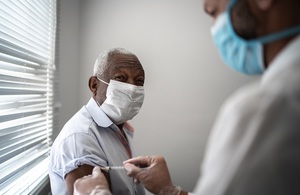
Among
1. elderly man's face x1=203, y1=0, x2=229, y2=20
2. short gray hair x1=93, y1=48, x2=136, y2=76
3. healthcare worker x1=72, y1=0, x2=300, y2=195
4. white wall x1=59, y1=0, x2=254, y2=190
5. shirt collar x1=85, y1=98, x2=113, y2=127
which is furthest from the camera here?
white wall x1=59, y1=0, x2=254, y2=190

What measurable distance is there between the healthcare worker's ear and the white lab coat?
0.45 ft

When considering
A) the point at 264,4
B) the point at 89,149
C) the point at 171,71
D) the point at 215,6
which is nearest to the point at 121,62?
the point at 89,149

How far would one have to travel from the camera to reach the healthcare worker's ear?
501 millimetres

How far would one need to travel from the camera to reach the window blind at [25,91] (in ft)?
3.45

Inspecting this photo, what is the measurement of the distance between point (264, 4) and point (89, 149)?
2.82 feet

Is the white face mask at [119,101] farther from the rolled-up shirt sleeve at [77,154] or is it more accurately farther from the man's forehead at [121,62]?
the rolled-up shirt sleeve at [77,154]

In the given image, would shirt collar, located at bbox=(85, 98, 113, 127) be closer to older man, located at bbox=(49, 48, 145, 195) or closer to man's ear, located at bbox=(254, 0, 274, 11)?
older man, located at bbox=(49, 48, 145, 195)

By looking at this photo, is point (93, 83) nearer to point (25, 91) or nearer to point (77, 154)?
point (25, 91)

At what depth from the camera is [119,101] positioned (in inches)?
51.2

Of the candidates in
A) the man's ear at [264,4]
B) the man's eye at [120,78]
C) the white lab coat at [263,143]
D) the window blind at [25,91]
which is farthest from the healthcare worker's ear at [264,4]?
the window blind at [25,91]

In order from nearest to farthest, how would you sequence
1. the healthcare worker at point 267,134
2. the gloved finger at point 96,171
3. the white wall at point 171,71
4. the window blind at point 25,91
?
1. the healthcare worker at point 267,134
2. the gloved finger at point 96,171
3. the window blind at point 25,91
4. the white wall at point 171,71

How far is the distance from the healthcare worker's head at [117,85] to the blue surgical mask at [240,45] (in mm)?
730

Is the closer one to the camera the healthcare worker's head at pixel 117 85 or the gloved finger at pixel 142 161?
the gloved finger at pixel 142 161

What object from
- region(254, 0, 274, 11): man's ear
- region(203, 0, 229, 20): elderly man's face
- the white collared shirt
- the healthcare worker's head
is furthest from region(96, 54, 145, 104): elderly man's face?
region(254, 0, 274, 11): man's ear
